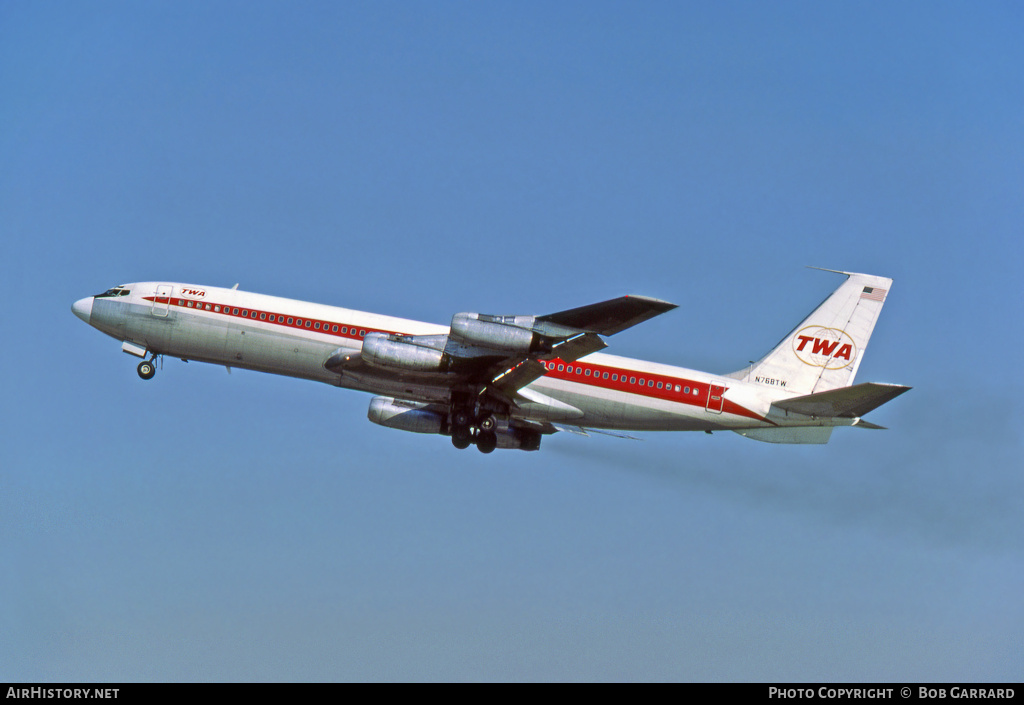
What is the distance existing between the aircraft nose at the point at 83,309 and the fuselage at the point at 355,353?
1.31 metres

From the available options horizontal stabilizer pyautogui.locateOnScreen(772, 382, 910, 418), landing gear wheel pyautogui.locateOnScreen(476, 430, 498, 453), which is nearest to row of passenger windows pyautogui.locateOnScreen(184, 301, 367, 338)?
landing gear wheel pyautogui.locateOnScreen(476, 430, 498, 453)

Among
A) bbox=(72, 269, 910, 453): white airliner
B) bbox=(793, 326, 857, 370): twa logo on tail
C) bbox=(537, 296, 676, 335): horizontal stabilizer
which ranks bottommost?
bbox=(72, 269, 910, 453): white airliner

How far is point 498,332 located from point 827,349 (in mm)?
17132

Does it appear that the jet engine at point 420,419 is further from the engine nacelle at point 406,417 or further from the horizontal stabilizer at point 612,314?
the horizontal stabilizer at point 612,314

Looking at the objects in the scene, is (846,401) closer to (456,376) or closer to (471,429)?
(471,429)

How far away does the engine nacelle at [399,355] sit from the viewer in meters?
41.3

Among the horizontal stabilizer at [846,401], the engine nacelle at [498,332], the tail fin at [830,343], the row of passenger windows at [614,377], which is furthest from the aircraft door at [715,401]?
the engine nacelle at [498,332]

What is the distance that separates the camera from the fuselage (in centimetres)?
4447

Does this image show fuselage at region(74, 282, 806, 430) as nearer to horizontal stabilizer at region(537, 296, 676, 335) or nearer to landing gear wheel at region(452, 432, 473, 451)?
landing gear wheel at region(452, 432, 473, 451)

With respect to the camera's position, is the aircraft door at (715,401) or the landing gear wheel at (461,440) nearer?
the landing gear wheel at (461,440)

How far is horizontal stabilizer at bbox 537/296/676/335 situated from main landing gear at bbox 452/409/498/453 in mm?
6778

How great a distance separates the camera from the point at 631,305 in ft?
121
